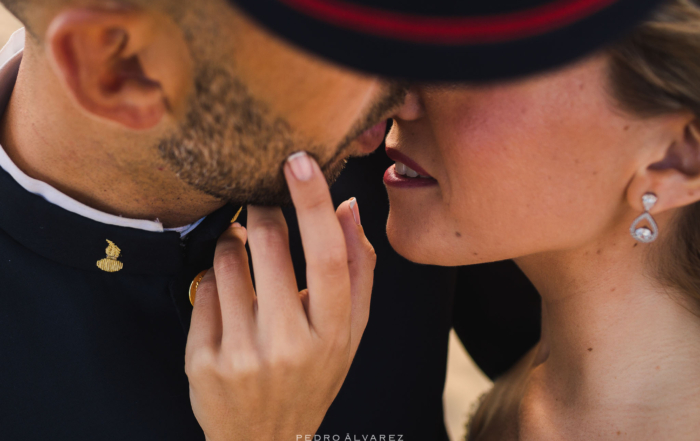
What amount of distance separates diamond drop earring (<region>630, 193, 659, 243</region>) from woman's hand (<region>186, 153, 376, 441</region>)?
0.60m

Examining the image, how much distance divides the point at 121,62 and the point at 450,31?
22.6 inches

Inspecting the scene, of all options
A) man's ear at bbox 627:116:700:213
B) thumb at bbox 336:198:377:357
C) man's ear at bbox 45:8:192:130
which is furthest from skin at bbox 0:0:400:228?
man's ear at bbox 627:116:700:213

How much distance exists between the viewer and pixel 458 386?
3.42 m

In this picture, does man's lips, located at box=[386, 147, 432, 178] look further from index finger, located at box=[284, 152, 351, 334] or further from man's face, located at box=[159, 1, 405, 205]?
index finger, located at box=[284, 152, 351, 334]

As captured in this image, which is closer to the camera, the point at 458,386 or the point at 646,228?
the point at 646,228

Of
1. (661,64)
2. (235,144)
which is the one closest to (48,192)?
(235,144)

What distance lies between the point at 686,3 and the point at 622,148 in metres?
0.27

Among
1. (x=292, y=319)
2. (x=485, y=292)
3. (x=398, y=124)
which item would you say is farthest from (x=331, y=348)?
(x=485, y=292)

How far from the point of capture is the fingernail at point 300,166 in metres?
1.02

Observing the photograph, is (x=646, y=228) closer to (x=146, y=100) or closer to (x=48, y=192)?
(x=146, y=100)

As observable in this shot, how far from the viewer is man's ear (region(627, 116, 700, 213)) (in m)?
1.03

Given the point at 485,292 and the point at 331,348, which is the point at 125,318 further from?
the point at 485,292

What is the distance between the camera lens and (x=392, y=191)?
1.35m

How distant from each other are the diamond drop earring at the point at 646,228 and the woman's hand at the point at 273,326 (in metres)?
0.60
